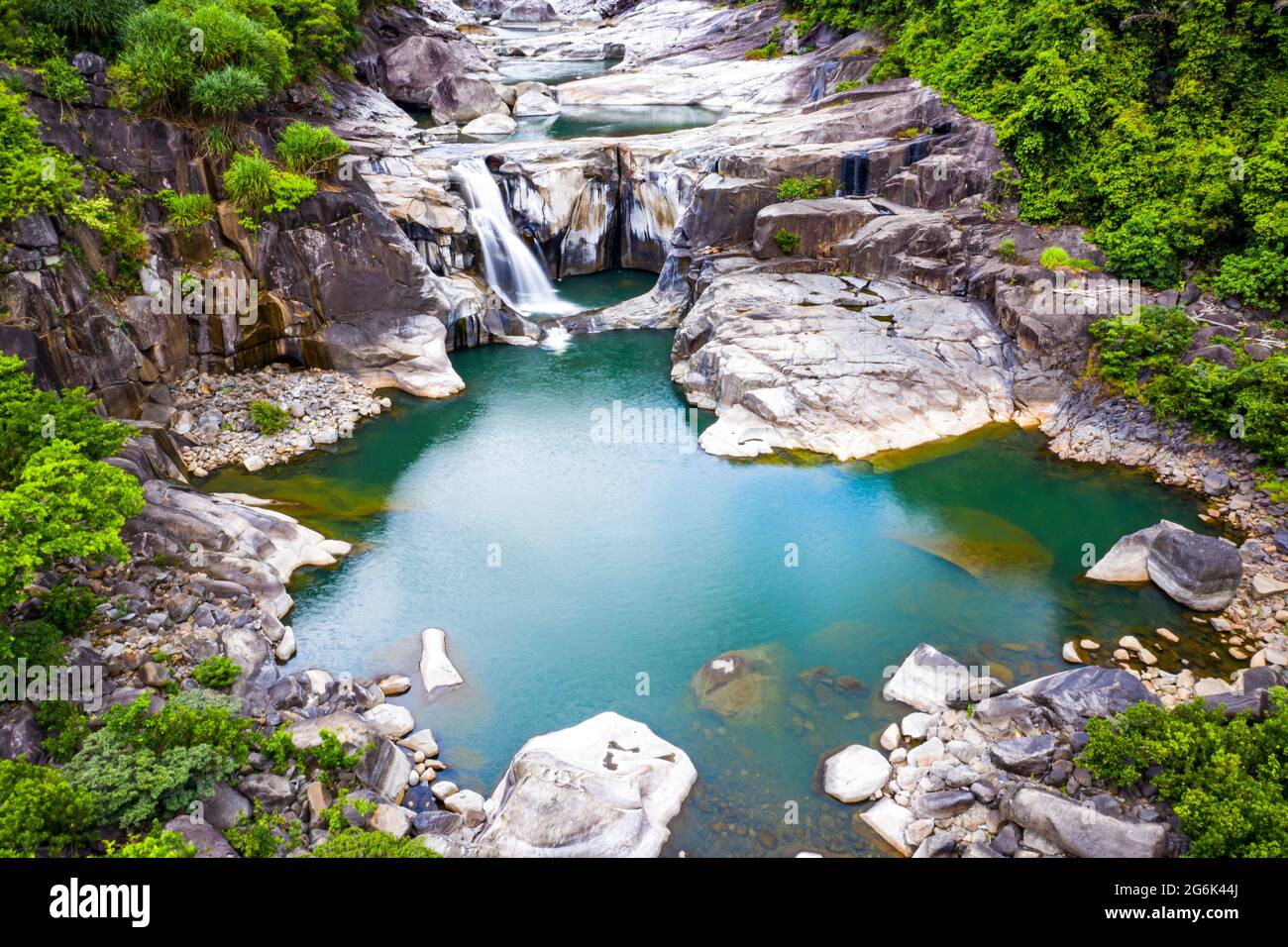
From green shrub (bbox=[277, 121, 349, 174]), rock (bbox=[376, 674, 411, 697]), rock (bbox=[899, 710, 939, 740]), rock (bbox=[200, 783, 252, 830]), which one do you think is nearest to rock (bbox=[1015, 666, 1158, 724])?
rock (bbox=[899, 710, 939, 740])

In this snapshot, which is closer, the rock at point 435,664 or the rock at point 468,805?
the rock at point 468,805

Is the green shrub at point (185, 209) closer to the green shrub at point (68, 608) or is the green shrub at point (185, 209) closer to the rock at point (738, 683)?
the green shrub at point (68, 608)

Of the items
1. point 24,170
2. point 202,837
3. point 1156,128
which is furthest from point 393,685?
point 1156,128

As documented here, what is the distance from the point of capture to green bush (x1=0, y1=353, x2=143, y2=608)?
1080 cm

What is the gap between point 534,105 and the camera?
42281 millimetres

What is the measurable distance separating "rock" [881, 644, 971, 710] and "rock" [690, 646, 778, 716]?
2003 mm

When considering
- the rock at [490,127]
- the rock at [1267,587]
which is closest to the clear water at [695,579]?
the rock at [1267,587]

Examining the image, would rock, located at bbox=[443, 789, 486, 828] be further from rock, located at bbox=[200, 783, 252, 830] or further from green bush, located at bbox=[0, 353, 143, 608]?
green bush, located at bbox=[0, 353, 143, 608]

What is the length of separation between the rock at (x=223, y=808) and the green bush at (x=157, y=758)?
6.0 inches

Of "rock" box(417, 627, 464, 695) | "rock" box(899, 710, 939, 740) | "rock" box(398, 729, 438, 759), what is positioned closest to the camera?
"rock" box(398, 729, 438, 759)

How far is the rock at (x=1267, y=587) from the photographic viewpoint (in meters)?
15.9

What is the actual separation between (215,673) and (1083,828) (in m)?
12.3

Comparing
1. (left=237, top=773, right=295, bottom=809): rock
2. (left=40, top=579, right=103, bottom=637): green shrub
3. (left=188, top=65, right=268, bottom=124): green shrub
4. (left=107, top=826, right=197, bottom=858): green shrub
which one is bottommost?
(left=237, top=773, right=295, bottom=809): rock

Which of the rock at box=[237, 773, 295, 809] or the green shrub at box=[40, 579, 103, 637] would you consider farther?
the green shrub at box=[40, 579, 103, 637]
